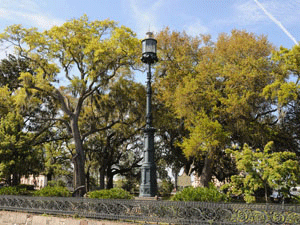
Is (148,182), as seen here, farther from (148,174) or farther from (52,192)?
(52,192)

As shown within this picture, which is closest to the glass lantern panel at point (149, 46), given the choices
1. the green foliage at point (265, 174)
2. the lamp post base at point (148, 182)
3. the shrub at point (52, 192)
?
the lamp post base at point (148, 182)

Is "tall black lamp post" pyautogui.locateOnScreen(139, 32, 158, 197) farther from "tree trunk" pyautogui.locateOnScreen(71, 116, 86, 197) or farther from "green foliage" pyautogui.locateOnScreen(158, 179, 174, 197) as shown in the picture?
"green foliage" pyautogui.locateOnScreen(158, 179, 174, 197)

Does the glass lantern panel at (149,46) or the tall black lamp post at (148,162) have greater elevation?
the glass lantern panel at (149,46)

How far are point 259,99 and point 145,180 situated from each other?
13535 mm

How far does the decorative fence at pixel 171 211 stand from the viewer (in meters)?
8.45

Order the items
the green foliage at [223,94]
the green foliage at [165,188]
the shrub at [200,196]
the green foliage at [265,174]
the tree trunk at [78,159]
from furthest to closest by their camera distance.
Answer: the green foliage at [165,188] → the tree trunk at [78,159] → the green foliage at [223,94] → the shrub at [200,196] → the green foliage at [265,174]

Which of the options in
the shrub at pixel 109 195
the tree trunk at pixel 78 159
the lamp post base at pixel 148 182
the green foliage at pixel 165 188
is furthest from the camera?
the green foliage at pixel 165 188

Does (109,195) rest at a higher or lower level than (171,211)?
higher

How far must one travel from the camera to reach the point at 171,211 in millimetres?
10086

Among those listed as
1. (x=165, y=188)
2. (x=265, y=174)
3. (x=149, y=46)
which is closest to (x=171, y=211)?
(x=265, y=174)

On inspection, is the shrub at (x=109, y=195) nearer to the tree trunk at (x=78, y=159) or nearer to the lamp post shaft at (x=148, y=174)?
the lamp post shaft at (x=148, y=174)

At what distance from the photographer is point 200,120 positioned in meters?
22.7

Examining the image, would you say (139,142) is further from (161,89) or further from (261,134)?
(261,134)

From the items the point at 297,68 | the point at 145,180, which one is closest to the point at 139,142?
the point at 297,68
